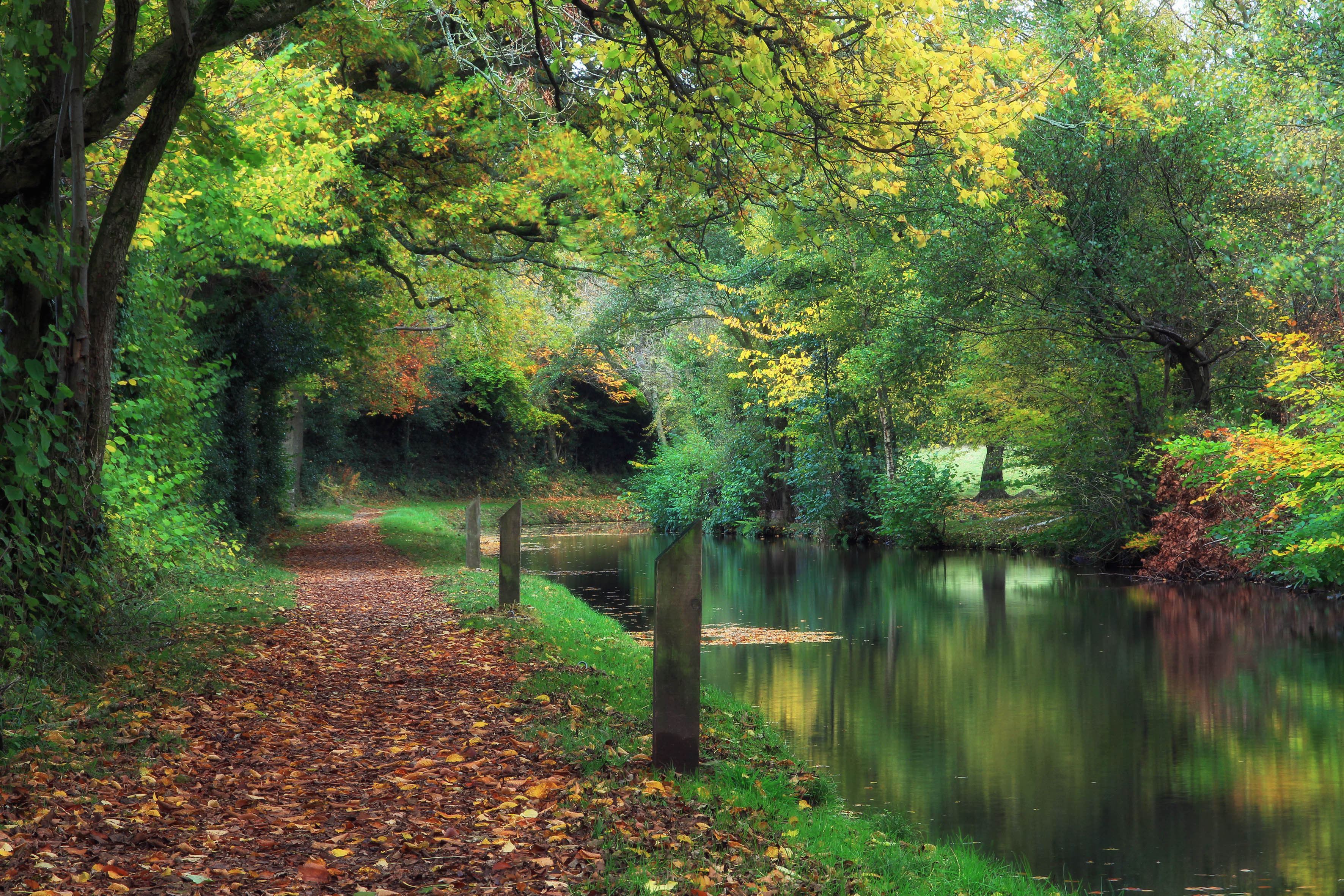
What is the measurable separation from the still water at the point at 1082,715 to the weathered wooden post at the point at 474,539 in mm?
1995

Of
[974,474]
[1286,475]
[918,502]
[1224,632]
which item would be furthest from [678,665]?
[974,474]

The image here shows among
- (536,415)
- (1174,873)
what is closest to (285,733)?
(1174,873)

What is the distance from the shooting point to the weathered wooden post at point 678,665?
6059mm

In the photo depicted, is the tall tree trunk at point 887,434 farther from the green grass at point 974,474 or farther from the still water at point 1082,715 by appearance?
the still water at point 1082,715

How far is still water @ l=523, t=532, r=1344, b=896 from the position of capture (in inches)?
256

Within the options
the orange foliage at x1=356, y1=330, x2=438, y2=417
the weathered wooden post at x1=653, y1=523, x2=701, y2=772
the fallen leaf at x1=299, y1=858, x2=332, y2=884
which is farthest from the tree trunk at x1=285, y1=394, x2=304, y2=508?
the fallen leaf at x1=299, y1=858, x2=332, y2=884

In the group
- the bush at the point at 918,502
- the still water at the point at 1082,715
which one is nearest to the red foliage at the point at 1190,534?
the still water at the point at 1082,715

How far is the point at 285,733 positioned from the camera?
6.48m

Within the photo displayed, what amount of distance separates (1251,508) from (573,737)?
1475 centimetres

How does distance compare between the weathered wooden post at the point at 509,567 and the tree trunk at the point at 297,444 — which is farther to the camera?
the tree trunk at the point at 297,444

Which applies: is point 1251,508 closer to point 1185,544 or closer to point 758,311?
point 1185,544

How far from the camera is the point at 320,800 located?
17.3 feet

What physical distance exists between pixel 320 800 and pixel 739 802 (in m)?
2.10

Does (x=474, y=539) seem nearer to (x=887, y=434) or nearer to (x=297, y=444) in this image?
(x=887, y=434)
